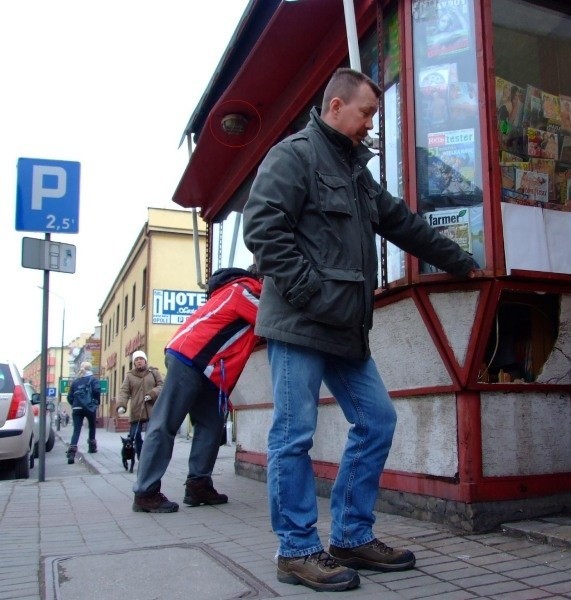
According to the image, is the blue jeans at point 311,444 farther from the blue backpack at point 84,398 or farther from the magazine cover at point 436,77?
the blue backpack at point 84,398

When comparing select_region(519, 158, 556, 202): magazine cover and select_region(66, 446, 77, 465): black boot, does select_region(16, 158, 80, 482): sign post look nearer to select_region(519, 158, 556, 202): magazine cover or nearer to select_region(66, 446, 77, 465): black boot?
select_region(66, 446, 77, 465): black boot

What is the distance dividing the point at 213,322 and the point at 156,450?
0.97 m

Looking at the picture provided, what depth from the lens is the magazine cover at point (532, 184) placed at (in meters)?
4.04

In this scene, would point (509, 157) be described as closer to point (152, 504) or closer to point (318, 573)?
point (318, 573)

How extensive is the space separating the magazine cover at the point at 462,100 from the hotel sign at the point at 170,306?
75.7ft

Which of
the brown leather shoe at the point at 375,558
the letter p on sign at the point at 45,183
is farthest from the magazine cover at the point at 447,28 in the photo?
the letter p on sign at the point at 45,183

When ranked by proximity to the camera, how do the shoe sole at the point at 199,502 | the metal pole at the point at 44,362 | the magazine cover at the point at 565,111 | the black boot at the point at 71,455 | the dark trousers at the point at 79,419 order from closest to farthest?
the magazine cover at the point at 565,111 < the shoe sole at the point at 199,502 < the metal pole at the point at 44,362 < the black boot at the point at 71,455 < the dark trousers at the point at 79,419

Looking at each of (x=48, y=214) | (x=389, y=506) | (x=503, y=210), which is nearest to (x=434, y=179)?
(x=503, y=210)

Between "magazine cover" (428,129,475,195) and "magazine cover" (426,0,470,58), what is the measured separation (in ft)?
1.69

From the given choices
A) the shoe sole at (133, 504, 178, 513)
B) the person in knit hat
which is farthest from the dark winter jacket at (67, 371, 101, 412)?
the shoe sole at (133, 504, 178, 513)

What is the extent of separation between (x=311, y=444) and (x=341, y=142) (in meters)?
1.34

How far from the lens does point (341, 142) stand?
314cm

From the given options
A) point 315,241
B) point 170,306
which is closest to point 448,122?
point 315,241

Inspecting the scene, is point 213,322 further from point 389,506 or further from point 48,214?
point 48,214
